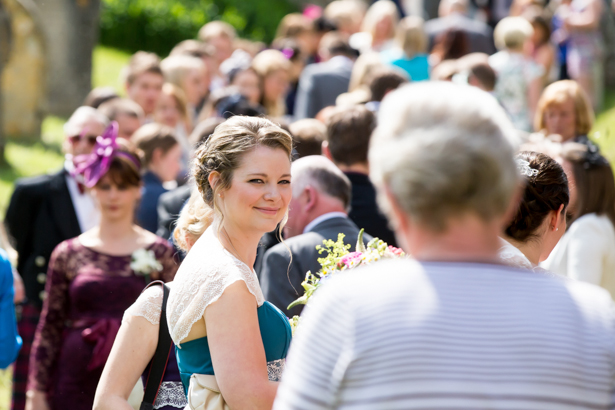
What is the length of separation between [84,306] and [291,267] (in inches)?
56.0

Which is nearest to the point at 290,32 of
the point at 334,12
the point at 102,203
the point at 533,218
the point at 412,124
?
the point at 334,12

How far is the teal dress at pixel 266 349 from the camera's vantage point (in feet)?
7.92

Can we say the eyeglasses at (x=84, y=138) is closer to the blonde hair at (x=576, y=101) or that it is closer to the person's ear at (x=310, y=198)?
the person's ear at (x=310, y=198)

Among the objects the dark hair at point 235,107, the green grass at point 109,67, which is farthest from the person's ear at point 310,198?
the green grass at point 109,67

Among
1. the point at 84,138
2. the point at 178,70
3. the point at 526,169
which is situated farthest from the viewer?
the point at 178,70

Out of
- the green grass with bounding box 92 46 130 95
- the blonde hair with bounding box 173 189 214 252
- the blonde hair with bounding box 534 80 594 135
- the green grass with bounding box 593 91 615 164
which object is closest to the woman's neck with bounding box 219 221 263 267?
the blonde hair with bounding box 173 189 214 252

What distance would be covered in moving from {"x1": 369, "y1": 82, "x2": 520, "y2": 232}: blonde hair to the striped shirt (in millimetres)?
128

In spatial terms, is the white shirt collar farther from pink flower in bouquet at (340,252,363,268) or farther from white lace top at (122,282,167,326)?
white lace top at (122,282,167,326)

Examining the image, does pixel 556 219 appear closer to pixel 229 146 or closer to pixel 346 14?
pixel 229 146

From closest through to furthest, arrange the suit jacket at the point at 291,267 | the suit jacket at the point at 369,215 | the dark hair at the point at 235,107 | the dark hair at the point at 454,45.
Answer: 1. the suit jacket at the point at 291,267
2. the suit jacket at the point at 369,215
3. the dark hair at the point at 235,107
4. the dark hair at the point at 454,45

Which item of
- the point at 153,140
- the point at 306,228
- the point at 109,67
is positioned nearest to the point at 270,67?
the point at 153,140

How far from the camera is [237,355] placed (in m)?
2.23

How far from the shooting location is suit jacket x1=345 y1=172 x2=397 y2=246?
15.3ft

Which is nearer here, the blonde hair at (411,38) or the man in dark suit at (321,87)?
the man in dark suit at (321,87)
